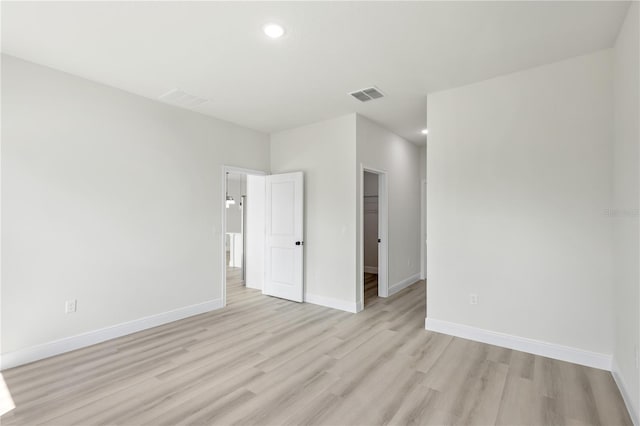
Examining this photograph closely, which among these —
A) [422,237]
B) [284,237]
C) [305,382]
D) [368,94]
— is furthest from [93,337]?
[422,237]

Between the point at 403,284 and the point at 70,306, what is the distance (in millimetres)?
4793

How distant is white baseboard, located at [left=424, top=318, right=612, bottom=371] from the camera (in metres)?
2.77

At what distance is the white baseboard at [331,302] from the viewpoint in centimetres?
440

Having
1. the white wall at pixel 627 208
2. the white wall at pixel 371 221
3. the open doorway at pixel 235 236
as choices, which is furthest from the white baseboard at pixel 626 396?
the white wall at pixel 371 221

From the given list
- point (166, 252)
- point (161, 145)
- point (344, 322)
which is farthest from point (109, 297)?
point (344, 322)

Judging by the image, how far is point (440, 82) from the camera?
339 cm

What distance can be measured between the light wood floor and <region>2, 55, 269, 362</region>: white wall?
479mm

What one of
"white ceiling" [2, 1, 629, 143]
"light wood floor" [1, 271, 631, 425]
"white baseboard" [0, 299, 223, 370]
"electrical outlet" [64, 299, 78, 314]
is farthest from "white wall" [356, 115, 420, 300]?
"electrical outlet" [64, 299, 78, 314]

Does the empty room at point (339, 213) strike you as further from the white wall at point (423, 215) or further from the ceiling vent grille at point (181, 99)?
the white wall at point (423, 215)

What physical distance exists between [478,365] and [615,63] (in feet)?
9.42

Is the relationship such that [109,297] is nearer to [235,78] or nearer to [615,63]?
[235,78]

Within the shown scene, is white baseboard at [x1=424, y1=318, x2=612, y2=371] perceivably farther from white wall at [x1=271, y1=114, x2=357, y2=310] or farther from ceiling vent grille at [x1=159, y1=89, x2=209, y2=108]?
ceiling vent grille at [x1=159, y1=89, x2=209, y2=108]

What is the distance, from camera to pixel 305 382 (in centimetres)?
255

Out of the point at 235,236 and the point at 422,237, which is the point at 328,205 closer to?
the point at 422,237
